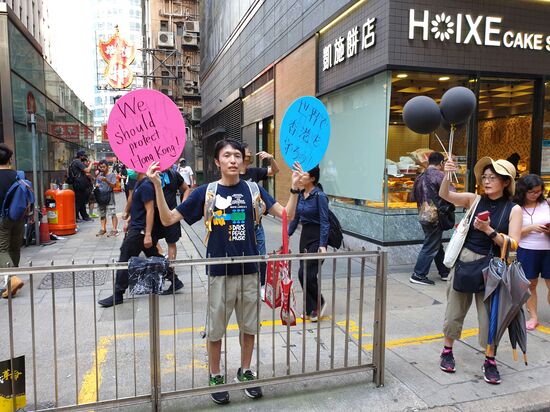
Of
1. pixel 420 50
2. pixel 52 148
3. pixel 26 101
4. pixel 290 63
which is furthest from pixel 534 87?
pixel 52 148

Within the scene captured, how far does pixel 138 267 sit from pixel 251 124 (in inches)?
530

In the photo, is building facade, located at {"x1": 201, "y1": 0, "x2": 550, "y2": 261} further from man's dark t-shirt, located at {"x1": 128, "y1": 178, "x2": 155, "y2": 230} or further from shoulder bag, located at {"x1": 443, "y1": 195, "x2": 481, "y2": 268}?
man's dark t-shirt, located at {"x1": 128, "y1": 178, "x2": 155, "y2": 230}

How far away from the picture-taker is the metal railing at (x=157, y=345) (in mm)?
2963

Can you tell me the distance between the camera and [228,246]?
10.4 feet

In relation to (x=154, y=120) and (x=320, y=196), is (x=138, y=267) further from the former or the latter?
(x=320, y=196)

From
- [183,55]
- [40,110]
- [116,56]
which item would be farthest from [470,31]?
[183,55]

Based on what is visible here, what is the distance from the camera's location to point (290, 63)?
11469 mm

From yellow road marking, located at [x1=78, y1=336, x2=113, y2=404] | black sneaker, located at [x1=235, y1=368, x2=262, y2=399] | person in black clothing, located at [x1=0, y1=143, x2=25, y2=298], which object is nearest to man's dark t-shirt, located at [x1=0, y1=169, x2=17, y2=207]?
person in black clothing, located at [x1=0, y1=143, x2=25, y2=298]

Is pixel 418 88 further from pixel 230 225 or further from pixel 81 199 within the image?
pixel 81 199

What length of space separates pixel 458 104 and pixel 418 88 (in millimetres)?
4353

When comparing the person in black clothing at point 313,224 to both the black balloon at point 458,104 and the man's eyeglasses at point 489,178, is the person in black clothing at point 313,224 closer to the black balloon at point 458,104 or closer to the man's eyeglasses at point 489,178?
the black balloon at point 458,104

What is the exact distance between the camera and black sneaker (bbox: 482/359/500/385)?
11.5 ft

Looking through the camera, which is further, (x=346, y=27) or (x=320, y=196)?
(x=346, y=27)

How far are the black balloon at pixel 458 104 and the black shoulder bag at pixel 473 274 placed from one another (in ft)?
2.70
